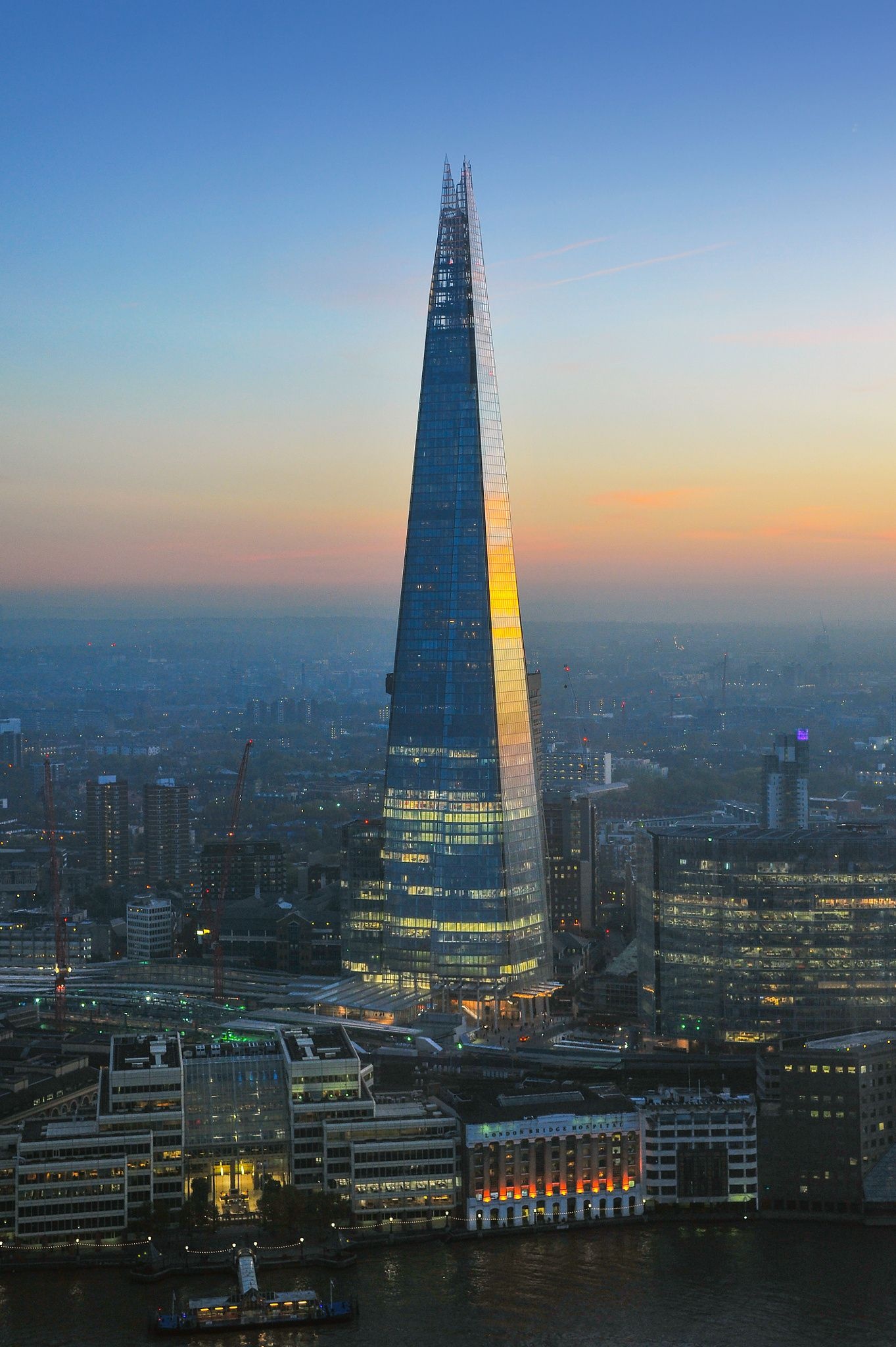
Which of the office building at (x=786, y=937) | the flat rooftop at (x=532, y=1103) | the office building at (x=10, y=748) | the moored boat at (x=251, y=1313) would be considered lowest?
the moored boat at (x=251, y=1313)

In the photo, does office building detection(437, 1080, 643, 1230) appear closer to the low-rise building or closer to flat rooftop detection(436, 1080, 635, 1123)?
flat rooftop detection(436, 1080, 635, 1123)

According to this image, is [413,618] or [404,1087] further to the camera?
[413,618]

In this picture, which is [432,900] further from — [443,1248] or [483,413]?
[443,1248]

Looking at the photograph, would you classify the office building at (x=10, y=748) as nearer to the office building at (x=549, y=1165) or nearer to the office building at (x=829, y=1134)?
the office building at (x=549, y=1165)

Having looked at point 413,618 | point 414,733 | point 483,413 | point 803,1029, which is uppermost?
point 483,413

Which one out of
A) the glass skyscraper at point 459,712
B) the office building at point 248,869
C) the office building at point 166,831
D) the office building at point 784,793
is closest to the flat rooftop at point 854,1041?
the glass skyscraper at point 459,712

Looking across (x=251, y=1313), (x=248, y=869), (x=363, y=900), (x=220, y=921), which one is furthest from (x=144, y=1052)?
(x=248, y=869)

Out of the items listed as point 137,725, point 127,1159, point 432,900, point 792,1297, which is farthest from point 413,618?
point 137,725
